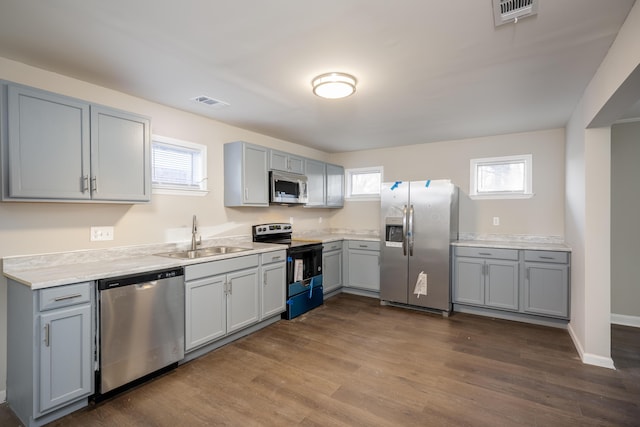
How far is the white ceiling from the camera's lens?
1.72 metres

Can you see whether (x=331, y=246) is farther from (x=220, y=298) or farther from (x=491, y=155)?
(x=491, y=155)

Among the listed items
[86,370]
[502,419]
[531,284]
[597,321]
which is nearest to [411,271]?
[531,284]

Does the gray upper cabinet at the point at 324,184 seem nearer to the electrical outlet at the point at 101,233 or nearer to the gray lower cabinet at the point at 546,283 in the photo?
the electrical outlet at the point at 101,233

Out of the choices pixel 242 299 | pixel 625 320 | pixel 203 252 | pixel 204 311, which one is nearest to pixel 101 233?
pixel 203 252

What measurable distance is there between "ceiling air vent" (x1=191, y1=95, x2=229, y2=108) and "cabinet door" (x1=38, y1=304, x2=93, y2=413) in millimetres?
1978

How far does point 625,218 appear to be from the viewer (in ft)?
12.0

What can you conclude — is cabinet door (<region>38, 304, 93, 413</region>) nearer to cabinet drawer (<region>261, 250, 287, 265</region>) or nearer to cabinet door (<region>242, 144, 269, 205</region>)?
cabinet drawer (<region>261, 250, 287, 265</region>)

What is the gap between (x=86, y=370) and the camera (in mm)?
2088

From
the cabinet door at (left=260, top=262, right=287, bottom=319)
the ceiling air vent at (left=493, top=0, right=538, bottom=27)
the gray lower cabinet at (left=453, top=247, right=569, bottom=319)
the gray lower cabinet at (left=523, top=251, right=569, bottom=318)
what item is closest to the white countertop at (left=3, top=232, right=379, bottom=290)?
the cabinet door at (left=260, top=262, right=287, bottom=319)

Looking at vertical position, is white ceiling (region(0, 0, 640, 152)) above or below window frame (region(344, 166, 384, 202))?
above

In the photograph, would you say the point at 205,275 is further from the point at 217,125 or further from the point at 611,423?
the point at 611,423

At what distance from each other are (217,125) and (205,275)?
1.87 meters

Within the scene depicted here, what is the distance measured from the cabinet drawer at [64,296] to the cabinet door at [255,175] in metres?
1.89

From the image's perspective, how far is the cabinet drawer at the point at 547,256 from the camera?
11.5ft
